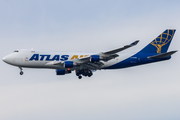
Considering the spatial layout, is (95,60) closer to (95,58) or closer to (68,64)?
(95,58)

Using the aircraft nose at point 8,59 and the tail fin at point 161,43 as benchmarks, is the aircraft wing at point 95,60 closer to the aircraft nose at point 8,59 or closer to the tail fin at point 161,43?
the aircraft nose at point 8,59

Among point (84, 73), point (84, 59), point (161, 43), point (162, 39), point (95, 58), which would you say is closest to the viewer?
point (95, 58)

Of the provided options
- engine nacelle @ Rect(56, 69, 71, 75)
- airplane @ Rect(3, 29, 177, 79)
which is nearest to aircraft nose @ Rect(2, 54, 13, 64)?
airplane @ Rect(3, 29, 177, 79)

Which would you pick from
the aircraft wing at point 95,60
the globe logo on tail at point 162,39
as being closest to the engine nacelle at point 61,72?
the aircraft wing at point 95,60

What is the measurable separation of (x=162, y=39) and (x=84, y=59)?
17359 mm

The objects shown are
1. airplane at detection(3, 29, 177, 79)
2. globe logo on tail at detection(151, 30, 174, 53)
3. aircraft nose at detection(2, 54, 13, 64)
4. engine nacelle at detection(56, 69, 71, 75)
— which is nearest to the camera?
airplane at detection(3, 29, 177, 79)

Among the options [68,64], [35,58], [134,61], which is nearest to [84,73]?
[68,64]

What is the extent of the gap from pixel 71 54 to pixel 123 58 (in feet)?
31.7

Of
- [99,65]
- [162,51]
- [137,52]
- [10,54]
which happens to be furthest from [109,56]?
[10,54]

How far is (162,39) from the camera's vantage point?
5869 centimetres

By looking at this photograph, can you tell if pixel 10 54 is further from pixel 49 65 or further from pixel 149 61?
pixel 149 61

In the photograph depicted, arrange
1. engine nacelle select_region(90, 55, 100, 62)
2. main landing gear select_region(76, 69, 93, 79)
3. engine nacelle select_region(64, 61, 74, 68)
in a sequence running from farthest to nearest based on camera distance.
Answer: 1. main landing gear select_region(76, 69, 93, 79)
2. engine nacelle select_region(64, 61, 74, 68)
3. engine nacelle select_region(90, 55, 100, 62)

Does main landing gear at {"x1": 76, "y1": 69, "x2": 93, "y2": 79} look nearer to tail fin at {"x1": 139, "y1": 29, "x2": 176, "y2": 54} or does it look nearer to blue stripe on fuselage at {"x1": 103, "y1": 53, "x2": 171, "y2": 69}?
blue stripe on fuselage at {"x1": 103, "y1": 53, "x2": 171, "y2": 69}

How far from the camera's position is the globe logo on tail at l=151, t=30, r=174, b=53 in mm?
57969
